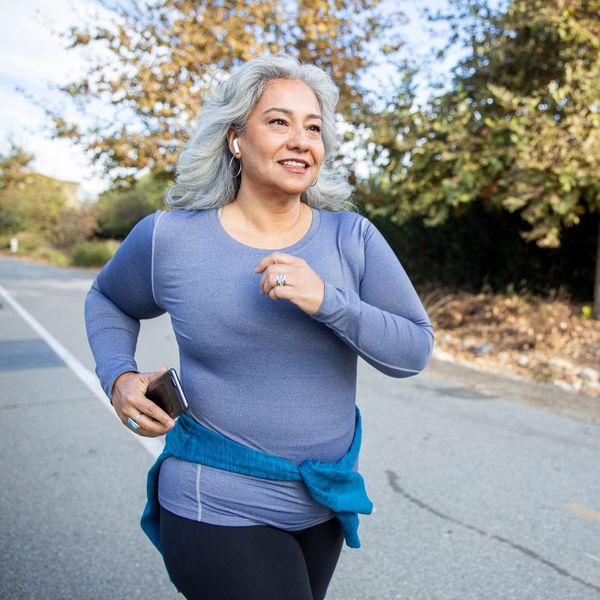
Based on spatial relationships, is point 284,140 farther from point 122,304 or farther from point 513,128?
point 513,128

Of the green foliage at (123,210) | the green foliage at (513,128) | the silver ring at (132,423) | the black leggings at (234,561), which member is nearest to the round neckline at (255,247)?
the silver ring at (132,423)

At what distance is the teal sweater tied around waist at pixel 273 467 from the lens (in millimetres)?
1663

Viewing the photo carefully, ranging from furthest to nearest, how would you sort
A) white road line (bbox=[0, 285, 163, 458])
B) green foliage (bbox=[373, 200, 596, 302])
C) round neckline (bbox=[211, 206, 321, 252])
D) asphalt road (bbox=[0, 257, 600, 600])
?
green foliage (bbox=[373, 200, 596, 302])
white road line (bbox=[0, 285, 163, 458])
asphalt road (bbox=[0, 257, 600, 600])
round neckline (bbox=[211, 206, 321, 252])

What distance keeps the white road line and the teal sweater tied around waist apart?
10.4ft

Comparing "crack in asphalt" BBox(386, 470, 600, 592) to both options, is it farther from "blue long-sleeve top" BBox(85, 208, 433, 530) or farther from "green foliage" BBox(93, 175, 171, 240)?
"green foliage" BBox(93, 175, 171, 240)

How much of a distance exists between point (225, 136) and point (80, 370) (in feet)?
20.6

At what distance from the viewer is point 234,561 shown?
1586 mm

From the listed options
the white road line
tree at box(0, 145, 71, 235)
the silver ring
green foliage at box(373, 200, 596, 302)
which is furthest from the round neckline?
tree at box(0, 145, 71, 235)

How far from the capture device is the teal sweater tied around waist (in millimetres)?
1663

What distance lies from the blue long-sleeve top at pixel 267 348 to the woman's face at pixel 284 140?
0.15m

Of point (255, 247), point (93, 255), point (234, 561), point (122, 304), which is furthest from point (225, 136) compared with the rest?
point (93, 255)

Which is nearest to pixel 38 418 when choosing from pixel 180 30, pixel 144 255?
pixel 144 255

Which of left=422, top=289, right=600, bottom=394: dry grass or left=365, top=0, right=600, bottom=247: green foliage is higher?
left=365, top=0, right=600, bottom=247: green foliage

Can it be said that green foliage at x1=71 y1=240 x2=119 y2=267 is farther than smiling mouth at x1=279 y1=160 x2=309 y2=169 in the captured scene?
Yes
